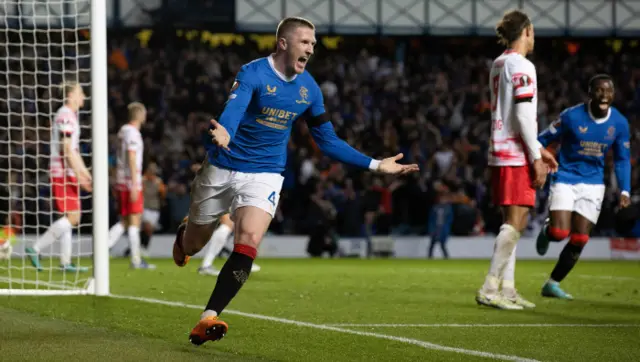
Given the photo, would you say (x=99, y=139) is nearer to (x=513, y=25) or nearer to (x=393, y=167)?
(x=513, y=25)

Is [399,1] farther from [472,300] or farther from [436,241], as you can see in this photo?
[472,300]

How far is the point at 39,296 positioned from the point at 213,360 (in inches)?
184

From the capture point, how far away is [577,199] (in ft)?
35.7

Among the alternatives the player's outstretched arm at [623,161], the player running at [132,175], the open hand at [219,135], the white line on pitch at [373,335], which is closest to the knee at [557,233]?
the player's outstretched arm at [623,161]

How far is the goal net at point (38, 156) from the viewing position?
11.3 metres

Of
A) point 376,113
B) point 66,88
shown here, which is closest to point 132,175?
point 66,88

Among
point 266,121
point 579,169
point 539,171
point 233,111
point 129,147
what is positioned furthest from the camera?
point 129,147

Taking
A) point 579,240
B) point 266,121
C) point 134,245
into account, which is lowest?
point 134,245

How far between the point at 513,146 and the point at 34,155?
41.6 feet

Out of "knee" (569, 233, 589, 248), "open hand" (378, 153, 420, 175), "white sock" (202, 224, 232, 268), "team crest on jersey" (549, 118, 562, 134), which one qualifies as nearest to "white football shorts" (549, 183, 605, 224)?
"knee" (569, 233, 589, 248)

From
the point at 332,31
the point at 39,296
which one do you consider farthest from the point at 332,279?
the point at 332,31

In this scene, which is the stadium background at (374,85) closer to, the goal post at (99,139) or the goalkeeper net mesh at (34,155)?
the goalkeeper net mesh at (34,155)

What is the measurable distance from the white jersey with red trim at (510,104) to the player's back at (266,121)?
2.58 metres

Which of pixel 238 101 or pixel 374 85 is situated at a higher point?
pixel 374 85
